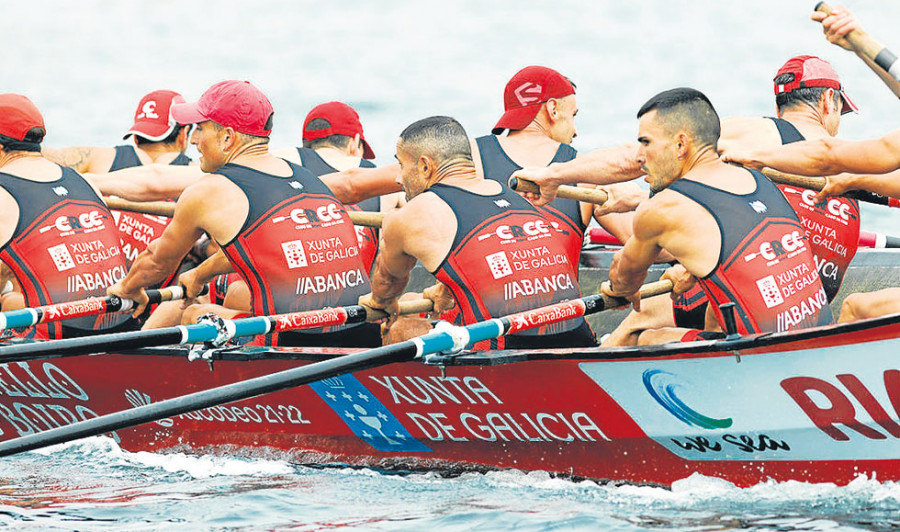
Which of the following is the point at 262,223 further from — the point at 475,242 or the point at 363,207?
the point at 363,207

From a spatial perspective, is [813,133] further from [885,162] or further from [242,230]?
[242,230]

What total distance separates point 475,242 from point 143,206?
118 inches

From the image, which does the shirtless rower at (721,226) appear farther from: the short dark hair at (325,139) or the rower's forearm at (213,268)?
the short dark hair at (325,139)

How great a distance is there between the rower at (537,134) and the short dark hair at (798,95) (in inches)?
47.3

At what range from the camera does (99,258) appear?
7656 millimetres

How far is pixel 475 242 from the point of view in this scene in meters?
6.21

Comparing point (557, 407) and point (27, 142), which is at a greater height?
point (27, 142)

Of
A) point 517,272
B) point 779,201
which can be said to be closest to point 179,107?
point 517,272

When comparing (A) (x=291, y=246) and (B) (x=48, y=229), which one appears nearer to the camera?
(A) (x=291, y=246)

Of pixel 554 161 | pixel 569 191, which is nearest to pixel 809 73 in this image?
pixel 554 161

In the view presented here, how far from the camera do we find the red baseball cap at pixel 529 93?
25.4 ft

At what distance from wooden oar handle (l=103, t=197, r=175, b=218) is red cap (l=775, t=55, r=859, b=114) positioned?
155 inches

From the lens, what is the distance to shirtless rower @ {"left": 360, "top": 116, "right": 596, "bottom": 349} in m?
6.23

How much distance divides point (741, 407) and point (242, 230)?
9.11ft
